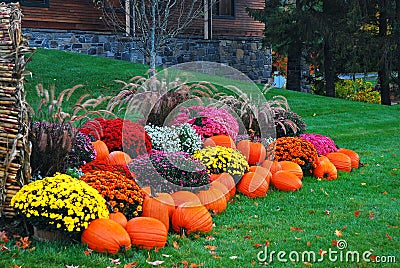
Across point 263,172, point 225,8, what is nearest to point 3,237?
point 263,172

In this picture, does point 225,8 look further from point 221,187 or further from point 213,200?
point 213,200

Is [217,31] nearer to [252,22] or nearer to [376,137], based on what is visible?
[252,22]

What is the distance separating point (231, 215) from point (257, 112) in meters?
2.88

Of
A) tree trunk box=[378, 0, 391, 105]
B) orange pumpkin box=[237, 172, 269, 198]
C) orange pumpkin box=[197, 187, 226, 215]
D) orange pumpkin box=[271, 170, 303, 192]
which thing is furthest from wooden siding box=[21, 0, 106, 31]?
orange pumpkin box=[197, 187, 226, 215]

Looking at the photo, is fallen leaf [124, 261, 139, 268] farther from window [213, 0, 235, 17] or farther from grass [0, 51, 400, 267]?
window [213, 0, 235, 17]


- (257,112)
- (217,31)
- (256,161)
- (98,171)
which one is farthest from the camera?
(217,31)

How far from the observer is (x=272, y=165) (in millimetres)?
7918

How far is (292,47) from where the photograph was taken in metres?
21.0

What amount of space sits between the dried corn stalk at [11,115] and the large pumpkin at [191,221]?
1.53 m

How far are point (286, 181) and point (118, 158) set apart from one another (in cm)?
224

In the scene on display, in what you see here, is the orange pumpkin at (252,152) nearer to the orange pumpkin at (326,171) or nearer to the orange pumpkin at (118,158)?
the orange pumpkin at (326,171)

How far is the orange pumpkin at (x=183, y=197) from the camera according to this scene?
586 cm

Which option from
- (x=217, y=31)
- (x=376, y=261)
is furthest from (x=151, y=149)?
(x=217, y=31)

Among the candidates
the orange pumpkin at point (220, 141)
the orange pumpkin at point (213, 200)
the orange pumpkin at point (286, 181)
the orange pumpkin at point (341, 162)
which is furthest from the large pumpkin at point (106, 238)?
the orange pumpkin at point (341, 162)
